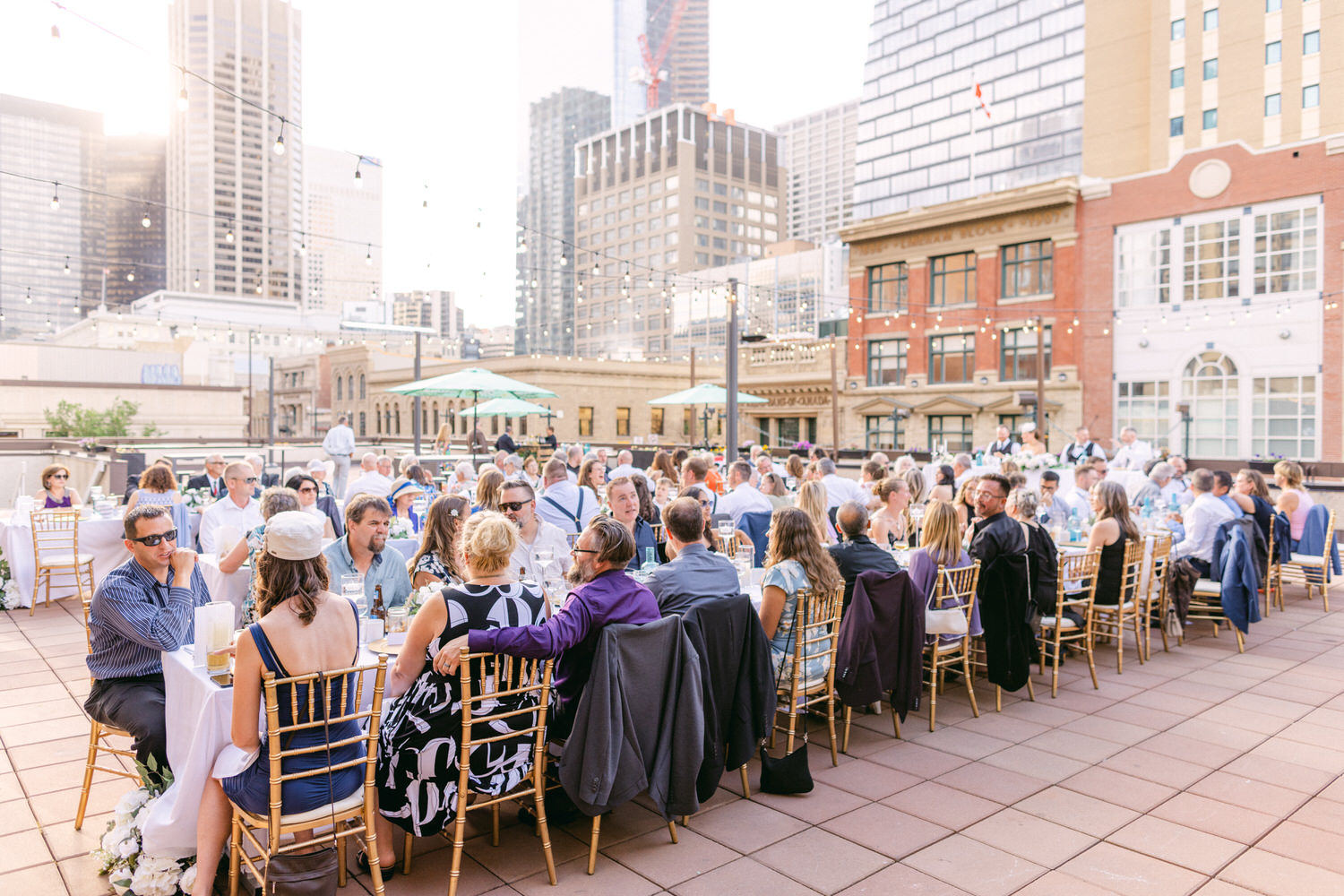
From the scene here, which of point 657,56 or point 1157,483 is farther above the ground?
point 657,56

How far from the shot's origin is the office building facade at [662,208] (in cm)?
9112

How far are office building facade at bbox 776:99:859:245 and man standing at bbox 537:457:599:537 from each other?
411ft

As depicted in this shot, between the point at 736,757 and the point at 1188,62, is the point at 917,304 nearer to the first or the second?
the point at 1188,62

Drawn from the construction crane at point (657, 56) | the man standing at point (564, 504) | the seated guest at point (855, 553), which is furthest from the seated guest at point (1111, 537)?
the construction crane at point (657, 56)

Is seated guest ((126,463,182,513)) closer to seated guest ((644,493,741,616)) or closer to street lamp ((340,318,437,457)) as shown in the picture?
seated guest ((644,493,741,616))

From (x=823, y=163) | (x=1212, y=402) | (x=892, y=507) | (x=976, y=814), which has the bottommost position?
(x=976, y=814)

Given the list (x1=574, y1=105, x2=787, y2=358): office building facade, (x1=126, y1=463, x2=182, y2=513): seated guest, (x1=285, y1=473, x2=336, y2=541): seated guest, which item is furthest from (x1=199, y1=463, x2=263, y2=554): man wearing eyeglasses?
(x1=574, y1=105, x2=787, y2=358): office building facade

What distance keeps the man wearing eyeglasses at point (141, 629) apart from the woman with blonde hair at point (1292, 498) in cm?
1032

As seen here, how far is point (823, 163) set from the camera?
427 ft

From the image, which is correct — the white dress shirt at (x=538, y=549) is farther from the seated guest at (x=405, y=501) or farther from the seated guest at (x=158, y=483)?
the seated guest at (x=158, y=483)

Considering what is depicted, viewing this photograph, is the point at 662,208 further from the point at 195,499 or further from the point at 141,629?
the point at 141,629

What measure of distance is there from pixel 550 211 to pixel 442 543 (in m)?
127

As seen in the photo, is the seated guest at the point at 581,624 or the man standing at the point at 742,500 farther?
the man standing at the point at 742,500

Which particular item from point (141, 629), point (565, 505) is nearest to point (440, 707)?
point (141, 629)
